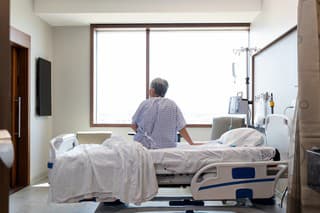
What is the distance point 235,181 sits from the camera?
111 inches

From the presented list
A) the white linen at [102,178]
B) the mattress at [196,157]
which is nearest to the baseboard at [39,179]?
the white linen at [102,178]

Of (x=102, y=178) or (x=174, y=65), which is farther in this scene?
(x=174, y=65)

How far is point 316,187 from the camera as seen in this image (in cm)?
167

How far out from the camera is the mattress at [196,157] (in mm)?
2791

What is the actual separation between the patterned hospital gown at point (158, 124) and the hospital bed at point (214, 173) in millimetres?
414

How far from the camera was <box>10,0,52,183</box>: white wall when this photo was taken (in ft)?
15.2

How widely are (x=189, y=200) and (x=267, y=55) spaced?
2.21m

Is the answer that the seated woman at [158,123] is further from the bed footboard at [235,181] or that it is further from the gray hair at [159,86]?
the bed footboard at [235,181]

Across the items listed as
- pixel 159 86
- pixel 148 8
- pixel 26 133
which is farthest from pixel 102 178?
pixel 148 8

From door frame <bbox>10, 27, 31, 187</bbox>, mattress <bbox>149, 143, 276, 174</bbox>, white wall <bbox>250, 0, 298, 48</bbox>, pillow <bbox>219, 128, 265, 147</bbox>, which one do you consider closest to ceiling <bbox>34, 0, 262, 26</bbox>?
white wall <bbox>250, 0, 298, 48</bbox>

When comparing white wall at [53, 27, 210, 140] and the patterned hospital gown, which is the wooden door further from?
the patterned hospital gown

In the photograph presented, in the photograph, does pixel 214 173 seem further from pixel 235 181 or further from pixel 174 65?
pixel 174 65

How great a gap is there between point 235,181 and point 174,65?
335 cm

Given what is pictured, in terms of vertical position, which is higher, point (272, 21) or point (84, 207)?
point (272, 21)
